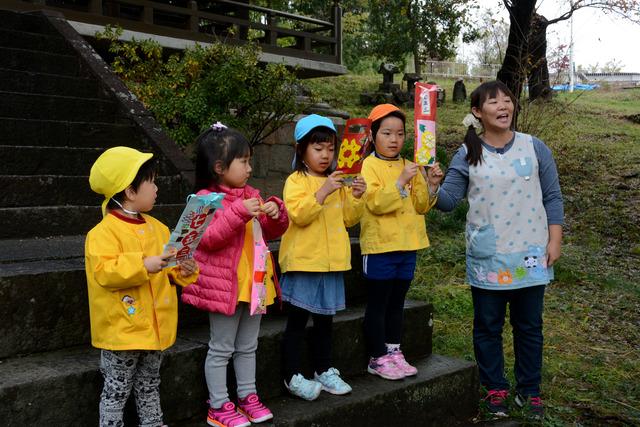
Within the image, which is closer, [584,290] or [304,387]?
[304,387]

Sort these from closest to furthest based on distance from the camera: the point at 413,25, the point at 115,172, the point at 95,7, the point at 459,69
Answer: the point at 115,172, the point at 95,7, the point at 413,25, the point at 459,69

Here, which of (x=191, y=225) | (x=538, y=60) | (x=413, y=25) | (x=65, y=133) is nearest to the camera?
(x=191, y=225)

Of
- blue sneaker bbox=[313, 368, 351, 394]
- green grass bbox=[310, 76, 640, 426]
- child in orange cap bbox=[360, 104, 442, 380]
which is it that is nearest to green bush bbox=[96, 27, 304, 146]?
green grass bbox=[310, 76, 640, 426]

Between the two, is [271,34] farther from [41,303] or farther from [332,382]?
[41,303]

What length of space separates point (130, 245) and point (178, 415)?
2.77 ft

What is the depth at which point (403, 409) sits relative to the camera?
3514 millimetres

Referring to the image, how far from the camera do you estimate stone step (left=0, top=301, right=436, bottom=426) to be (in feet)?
8.25

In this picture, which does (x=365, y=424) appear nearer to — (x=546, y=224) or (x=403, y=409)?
(x=403, y=409)

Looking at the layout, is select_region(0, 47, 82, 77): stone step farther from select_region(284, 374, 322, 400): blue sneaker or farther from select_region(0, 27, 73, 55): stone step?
select_region(284, 374, 322, 400): blue sneaker

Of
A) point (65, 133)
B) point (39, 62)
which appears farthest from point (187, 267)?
point (39, 62)

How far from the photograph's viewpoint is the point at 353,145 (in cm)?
310

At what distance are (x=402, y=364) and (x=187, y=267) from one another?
153 centimetres

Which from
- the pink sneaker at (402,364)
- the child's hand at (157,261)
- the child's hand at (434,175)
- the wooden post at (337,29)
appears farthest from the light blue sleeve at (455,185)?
the wooden post at (337,29)

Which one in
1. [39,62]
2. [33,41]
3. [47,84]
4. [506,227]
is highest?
[33,41]
